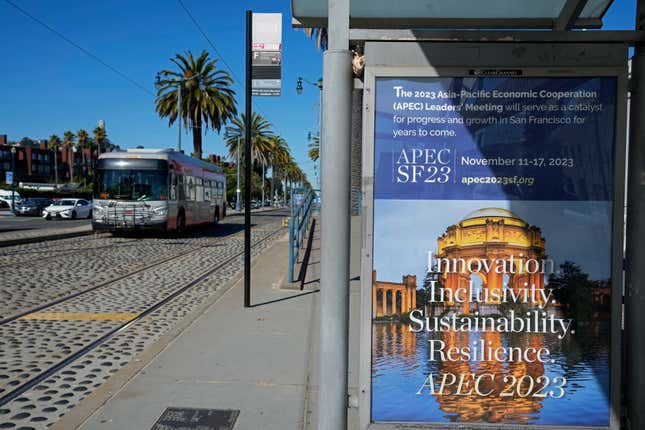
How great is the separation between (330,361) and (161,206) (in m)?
18.2

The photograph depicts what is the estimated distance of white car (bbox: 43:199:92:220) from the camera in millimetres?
40000

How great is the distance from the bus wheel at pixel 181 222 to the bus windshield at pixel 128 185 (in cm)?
225

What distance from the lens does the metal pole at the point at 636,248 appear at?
3363 mm

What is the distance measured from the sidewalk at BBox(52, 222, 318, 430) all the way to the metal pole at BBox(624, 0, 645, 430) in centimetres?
221

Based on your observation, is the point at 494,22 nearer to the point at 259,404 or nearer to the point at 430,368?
the point at 430,368

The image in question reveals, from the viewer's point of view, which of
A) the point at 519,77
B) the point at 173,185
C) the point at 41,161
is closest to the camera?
the point at 519,77

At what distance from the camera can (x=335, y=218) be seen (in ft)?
10.8

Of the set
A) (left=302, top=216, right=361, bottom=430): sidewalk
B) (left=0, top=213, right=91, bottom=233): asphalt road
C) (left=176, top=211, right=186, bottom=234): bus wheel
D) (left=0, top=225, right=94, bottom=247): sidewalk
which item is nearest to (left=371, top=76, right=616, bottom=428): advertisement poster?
(left=302, top=216, right=361, bottom=430): sidewalk

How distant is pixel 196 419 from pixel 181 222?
19.5 m

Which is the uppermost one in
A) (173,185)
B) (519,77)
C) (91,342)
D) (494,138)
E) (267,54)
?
(267,54)

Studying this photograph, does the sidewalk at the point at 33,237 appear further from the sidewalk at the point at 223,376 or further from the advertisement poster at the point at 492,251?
the advertisement poster at the point at 492,251

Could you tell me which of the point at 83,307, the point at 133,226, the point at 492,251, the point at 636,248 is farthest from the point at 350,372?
the point at 133,226

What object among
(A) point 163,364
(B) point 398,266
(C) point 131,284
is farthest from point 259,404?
(C) point 131,284

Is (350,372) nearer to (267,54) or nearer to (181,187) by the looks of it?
(267,54)
